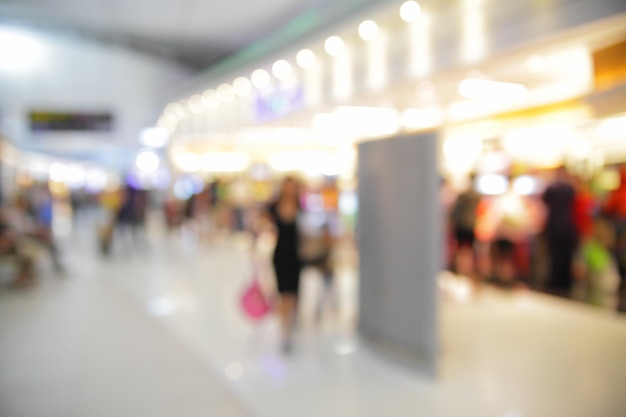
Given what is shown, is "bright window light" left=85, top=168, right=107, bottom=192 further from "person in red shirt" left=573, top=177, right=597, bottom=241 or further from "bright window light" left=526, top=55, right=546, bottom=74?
"person in red shirt" left=573, top=177, right=597, bottom=241

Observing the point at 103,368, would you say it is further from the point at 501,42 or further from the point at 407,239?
the point at 501,42

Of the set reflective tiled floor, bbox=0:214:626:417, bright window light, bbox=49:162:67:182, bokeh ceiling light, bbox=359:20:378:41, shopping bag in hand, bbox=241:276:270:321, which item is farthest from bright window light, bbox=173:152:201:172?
bright window light, bbox=49:162:67:182

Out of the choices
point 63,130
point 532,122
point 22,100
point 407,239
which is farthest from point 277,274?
point 63,130

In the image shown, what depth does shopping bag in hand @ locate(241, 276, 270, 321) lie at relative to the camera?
3.84 meters

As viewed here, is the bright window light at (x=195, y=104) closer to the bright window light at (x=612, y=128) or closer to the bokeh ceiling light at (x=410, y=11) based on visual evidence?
the bokeh ceiling light at (x=410, y=11)

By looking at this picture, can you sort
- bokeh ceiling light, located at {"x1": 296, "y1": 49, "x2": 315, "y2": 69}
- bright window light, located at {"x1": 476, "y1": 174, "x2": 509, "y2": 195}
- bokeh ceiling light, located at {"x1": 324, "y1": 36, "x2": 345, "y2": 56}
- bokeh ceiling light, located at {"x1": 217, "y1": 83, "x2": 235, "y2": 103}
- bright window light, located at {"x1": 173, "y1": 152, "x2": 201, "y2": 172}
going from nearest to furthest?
1. bokeh ceiling light, located at {"x1": 324, "y1": 36, "x2": 345, "y2": 56}
2. bokeh ceiling light, located at {"x1": 296, "y1": 49, "x2": 315, "y2": 69}
3. bright window light, located at {"x1": 476, "y1": 174, "x2": 509, "y2": 195}
4. bokeh ceiling light, located at {"x1": 217, "y1": 83, "x2": 235, "y2": 103}
5. bright window light, located at {"x1": 173, "y1": 152, "x2": 201, "y2": 172}

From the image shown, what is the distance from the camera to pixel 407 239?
344 cm

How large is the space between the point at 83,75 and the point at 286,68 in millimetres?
9970

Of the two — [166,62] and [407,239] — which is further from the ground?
[166,62]

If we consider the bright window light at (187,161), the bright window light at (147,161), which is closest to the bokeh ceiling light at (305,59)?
the bright window light at (187,161)

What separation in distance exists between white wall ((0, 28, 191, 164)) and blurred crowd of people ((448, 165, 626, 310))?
10484mm

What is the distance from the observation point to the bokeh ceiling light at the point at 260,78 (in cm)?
778

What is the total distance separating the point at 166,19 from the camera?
11.9m

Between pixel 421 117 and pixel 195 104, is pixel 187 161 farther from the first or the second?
pixel 421 117
